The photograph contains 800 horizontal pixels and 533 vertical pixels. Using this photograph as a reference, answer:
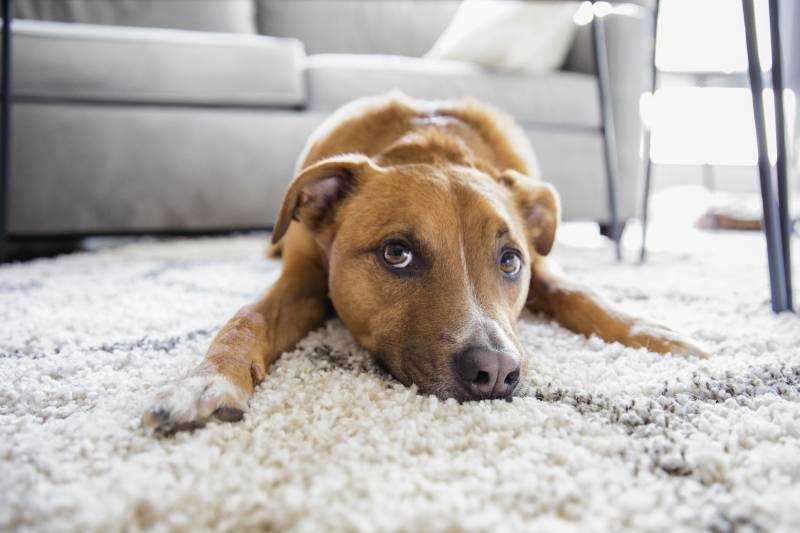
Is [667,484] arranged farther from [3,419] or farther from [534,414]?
[3,419]

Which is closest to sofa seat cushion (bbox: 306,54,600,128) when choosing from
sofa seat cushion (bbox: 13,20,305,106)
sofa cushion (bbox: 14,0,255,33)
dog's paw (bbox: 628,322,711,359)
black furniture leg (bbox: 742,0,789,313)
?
sofa seat cushion (bbox: 13,20,305,106)

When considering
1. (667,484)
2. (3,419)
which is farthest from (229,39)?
(667,484)

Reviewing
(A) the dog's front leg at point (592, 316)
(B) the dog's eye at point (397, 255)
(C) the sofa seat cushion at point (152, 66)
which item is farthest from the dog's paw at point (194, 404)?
(C) the sofa seat cushion at point (152, 66)

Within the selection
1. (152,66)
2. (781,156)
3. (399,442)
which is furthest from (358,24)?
(399,442)

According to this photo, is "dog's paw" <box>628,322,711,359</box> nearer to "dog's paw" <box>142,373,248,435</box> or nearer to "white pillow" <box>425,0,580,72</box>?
"dog's paw" <box>142,373,248,435</box>

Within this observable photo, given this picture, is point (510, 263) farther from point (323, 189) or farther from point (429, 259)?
point (323, 189)

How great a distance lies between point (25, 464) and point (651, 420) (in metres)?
1.02

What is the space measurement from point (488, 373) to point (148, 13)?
15.5 ft

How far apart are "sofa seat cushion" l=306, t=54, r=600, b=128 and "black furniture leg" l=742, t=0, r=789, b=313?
2148 millimetres

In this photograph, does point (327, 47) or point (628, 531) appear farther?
point (327, 47)

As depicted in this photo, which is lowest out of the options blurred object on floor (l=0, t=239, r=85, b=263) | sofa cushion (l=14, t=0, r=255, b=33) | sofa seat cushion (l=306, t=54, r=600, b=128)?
blurred object on floor (l=0, t=239, r=85, b=263)

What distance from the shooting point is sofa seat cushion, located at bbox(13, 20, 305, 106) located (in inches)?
127

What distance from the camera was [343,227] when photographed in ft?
5.48

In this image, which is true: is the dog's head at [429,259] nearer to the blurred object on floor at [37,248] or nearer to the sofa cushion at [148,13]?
the blurred object on floor at [37,248]
